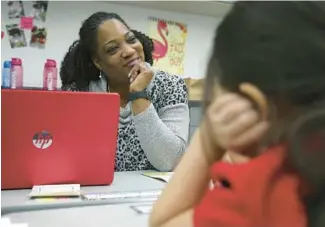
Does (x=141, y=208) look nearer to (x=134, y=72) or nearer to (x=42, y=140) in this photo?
(x=42, y=140)

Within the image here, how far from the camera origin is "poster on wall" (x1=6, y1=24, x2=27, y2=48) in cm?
250

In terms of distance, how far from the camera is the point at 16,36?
2.51 meters

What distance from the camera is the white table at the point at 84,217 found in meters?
0.88

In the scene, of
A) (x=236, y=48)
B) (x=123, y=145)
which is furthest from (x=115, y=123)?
(x=236, y=48)

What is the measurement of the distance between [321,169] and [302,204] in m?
0.04

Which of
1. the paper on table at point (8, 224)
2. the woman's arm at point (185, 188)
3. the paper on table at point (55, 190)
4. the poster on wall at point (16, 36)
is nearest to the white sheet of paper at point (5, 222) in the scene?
the paper on table at point (8, 224)

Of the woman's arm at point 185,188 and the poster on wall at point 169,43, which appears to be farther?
the poster on wall at point 169,43

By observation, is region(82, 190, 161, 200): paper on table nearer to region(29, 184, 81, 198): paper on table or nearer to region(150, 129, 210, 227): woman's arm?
region(29, 184, 81, 198): paper on table

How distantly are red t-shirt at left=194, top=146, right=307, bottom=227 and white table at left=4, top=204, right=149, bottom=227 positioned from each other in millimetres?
388

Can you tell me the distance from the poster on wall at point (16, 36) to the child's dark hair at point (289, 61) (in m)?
2.20

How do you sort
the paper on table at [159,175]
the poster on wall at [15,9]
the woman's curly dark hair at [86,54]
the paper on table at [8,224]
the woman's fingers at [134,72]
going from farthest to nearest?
the poster on wall at [15,9], the woman's curly dark hair at [86,54], the woman's fingers at [134,72], the paper on table at [159,175], the paper on table at [8,224]

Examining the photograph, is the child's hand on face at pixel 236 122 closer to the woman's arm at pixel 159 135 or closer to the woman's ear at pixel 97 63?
the woman's arm at pixel 159 135

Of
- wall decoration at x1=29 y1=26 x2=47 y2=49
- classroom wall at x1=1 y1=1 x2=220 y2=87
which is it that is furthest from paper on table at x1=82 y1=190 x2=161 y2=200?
wall decoration at x1=29 y1=26 x2=47 y2=49

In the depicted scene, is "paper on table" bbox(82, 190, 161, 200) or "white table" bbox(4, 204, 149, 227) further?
"paper on table" bbox(82, 190, 161, 200)
